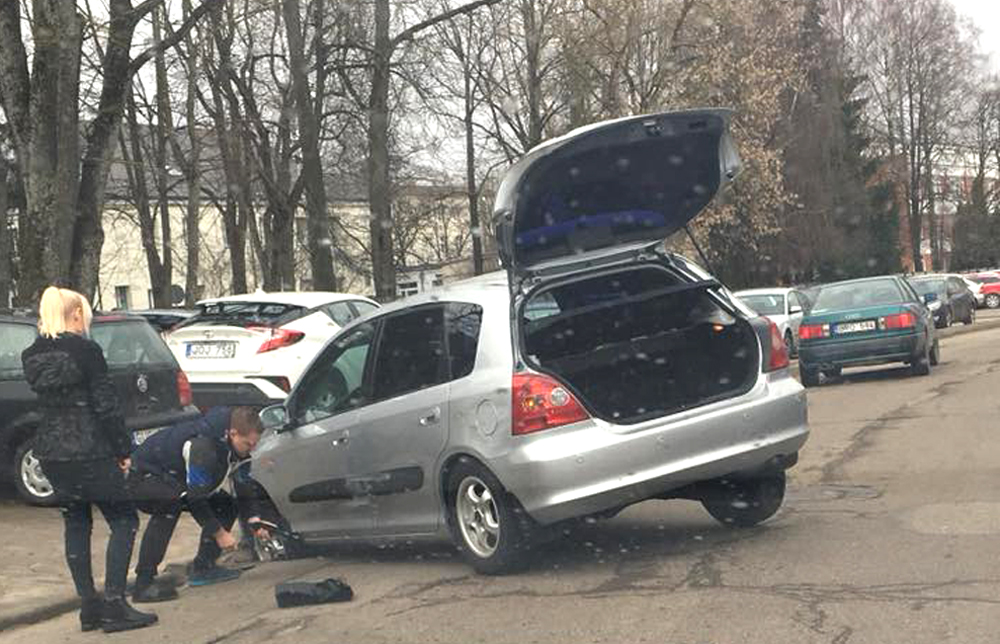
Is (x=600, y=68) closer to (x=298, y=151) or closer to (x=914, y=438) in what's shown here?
(x=298, y=151)

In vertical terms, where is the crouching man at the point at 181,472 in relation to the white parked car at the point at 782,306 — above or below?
below

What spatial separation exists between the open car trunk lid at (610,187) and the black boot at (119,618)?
2.73 metres

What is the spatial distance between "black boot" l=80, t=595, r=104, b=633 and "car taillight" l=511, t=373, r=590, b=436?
2.39 m

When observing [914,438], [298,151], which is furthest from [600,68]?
[914,438]

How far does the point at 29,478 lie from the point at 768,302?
18.1m

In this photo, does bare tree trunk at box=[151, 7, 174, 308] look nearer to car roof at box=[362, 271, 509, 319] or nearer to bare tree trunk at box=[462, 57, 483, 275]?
bare tree trunk at box=[462, 57, 483, 275]

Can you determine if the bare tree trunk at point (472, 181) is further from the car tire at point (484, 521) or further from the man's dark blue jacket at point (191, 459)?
the car tire at point (484, 521)

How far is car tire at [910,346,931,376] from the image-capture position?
1738 centimetres

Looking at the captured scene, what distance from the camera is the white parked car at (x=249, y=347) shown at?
39.4 ft

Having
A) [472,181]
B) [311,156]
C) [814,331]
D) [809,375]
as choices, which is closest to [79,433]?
[814,331]

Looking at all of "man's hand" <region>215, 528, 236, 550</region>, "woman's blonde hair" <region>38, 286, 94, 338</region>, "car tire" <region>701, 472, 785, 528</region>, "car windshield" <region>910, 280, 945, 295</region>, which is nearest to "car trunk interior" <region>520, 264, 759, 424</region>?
"car tire" <region>701, 472, 785, 528</region>

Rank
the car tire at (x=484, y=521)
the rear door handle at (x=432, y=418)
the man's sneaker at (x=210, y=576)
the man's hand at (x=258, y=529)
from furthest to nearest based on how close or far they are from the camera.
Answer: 1. the man's hand at (x=258, y=529)
2. the man's sneaker at (x=210, y=576)
3. the rear door handle at (x=432, y=418)
4. the car tire at (x=484, y=521)

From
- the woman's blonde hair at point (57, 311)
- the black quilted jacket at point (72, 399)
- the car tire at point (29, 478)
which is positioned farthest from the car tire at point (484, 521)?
the car tire at point (29, 478)

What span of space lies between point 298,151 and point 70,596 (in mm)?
23670
